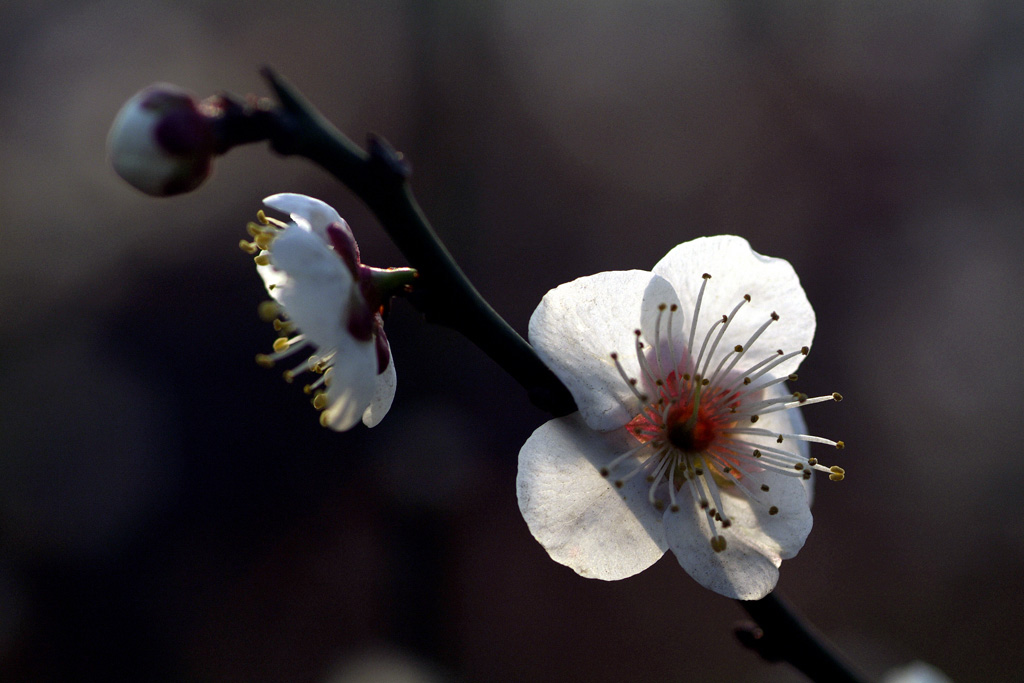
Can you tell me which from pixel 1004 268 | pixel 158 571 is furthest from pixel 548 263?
pixel 1004 268

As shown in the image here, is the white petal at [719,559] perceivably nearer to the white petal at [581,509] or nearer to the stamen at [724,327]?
the white petal at [581,509]

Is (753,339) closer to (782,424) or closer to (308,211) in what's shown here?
(782,424)

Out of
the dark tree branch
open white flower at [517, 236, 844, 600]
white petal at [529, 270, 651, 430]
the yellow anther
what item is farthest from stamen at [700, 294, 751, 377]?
the yellow anther

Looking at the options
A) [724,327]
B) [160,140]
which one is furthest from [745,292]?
[160,140]

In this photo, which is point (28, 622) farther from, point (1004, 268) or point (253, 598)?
point (1004, 268)

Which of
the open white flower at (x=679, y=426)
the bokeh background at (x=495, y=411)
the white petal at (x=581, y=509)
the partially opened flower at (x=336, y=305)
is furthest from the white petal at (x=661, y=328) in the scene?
the bokeh background at (x=495, y=411)

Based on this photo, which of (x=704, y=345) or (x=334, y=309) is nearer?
(x=334, y=309)
